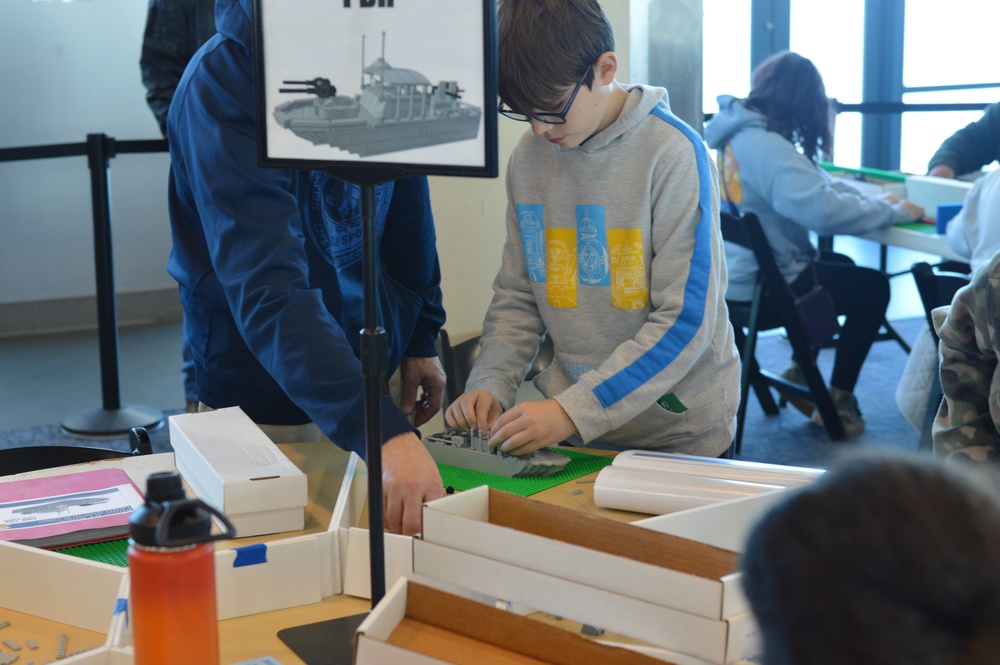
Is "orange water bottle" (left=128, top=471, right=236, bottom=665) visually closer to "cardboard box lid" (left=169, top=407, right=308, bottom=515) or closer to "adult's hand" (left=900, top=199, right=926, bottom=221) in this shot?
"cardboard box lid" (left=169, top=407, right=308, bottom=515)

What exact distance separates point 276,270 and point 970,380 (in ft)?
3.17

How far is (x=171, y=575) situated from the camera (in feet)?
2.43

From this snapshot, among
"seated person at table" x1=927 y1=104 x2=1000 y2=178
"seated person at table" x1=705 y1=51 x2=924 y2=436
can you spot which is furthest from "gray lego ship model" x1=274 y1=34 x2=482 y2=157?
"seated person at table" x1=927 y1=104 x2=1000 y2=178

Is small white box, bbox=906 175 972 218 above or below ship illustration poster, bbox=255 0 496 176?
below

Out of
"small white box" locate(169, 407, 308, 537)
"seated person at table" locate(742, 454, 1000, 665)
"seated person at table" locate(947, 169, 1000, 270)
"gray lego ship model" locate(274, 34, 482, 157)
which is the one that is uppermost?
"gray lego ship model" locate(274, 34, 482, 157)

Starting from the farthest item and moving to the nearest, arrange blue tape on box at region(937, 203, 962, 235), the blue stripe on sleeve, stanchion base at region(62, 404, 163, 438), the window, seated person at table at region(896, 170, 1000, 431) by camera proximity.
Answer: the window → stanchion base at region(62, 404, 163, 438) → blue tape on box at region(937, 203, 962, 235) → seated person at table at region(896, 170, 1000, 431) → the blue stripe on sleeve

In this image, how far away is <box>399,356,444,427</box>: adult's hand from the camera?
1.82 metres

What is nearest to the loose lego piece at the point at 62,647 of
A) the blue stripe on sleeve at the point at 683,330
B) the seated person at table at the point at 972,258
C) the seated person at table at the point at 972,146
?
the blue stripe on sleeve at the point at 683,330

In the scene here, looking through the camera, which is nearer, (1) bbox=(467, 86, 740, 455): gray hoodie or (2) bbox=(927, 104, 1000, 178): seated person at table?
(1) bbox=(467, 86, 740, 455): gray hoodie

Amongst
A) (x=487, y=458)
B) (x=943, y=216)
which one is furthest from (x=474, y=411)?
(x=943, y=216)

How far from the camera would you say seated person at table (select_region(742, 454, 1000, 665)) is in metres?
0.40

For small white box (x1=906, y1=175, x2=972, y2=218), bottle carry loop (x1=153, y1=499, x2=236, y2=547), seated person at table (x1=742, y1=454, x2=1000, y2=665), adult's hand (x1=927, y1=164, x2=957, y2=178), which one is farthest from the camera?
adult's hand (x1=927, y1=164, x2=957, y2=178)

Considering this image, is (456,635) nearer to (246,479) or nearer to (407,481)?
(407,481)

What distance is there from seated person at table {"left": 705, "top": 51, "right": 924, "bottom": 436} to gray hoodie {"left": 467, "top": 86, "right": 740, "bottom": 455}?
76.5 inches
